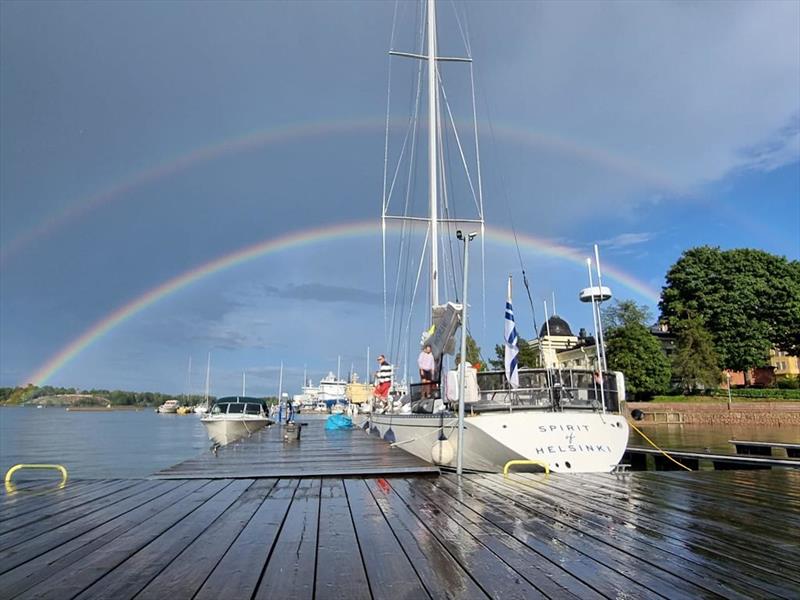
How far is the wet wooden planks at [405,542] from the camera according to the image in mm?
3170

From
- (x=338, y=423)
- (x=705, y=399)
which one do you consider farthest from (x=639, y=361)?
Answer: (x=338, y=423)

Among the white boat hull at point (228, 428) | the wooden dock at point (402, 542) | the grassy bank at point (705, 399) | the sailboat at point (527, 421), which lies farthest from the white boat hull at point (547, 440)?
the grassy bank at point (705, 399)

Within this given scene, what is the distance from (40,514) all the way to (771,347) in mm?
68496

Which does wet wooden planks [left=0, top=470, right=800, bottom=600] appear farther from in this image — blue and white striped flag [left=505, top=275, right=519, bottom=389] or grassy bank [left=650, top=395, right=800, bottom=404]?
grassy bank [left=650, top=395, right=800, bottom=404]

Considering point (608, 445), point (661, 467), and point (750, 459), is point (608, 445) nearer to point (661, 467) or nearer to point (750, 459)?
point (750, 459)

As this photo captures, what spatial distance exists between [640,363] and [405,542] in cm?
5610

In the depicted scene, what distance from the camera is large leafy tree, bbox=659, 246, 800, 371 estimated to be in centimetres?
5841

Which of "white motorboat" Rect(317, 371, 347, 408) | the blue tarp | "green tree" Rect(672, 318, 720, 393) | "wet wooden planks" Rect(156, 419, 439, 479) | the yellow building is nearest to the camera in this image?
"wet wooden planks" Rect(156, 419, 439, 479)

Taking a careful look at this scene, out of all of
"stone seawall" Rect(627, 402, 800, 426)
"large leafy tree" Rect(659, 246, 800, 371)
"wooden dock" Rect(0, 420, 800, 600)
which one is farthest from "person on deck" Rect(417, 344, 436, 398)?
"large leafy tree" Rect(659, 246, 800, 371)

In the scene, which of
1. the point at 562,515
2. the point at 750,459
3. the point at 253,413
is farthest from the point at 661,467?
the point at 253,413

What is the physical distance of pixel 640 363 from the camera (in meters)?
54.7

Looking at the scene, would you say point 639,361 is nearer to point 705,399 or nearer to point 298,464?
point 705,399

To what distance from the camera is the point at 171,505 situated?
19.8ft

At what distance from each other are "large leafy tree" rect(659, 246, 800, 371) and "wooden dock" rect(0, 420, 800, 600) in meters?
59.8
